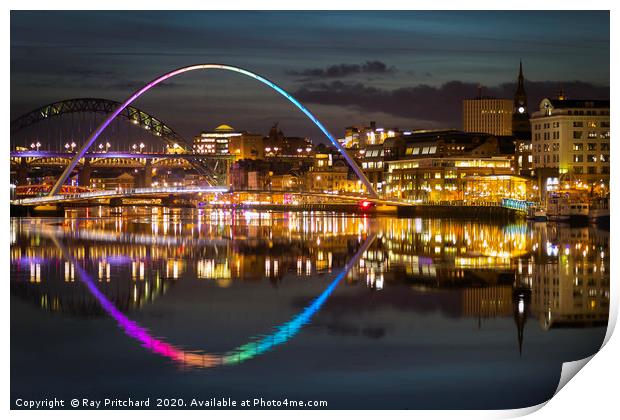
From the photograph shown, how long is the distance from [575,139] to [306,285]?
60732 millimetres

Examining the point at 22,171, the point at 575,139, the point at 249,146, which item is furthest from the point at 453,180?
the point at 249,146

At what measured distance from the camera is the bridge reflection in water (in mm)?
20812

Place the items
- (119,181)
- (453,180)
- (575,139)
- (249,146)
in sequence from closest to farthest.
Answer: (575,139)
(453,180)
(119,181)
(249,146)

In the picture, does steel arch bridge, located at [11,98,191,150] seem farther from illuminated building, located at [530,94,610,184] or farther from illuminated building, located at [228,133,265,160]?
illuminated building, located at [228,133,265,160]

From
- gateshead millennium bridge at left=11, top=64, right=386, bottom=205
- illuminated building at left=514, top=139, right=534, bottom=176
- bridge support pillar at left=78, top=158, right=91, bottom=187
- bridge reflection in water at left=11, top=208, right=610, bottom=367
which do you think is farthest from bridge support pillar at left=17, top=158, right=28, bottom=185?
bridge reflection in water at left=11, top=208, right=610, bottom=367

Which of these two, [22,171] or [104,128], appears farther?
[22,171]

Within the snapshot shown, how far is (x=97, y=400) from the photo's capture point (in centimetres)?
1373

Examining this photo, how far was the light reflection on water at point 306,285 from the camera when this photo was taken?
18.8 m

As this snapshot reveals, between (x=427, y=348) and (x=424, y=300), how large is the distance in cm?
580

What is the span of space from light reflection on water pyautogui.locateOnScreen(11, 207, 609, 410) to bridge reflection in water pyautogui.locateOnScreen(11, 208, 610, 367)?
0.05m

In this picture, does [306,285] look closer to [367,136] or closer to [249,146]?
[367,136]

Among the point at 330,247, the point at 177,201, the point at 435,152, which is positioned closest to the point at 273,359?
the point at 330,247

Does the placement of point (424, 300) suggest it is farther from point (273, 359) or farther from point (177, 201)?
point (177, 201)

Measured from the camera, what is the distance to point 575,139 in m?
82.7
